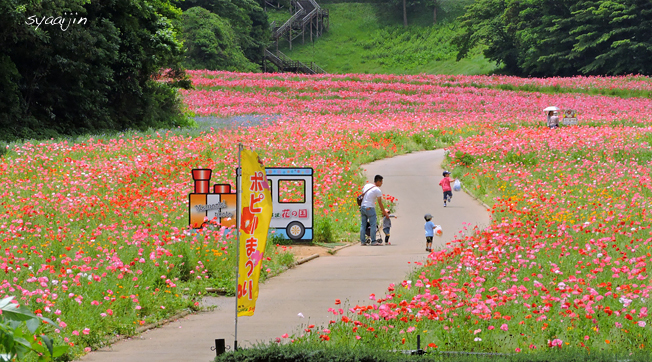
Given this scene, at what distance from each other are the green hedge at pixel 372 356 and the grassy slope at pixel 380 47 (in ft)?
200

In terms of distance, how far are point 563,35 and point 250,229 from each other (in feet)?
193

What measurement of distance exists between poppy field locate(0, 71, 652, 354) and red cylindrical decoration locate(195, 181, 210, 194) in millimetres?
638

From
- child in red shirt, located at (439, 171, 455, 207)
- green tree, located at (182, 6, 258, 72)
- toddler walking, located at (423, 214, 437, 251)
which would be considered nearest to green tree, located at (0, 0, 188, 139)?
child in red shirt, located at (439, 171, 455, 207)

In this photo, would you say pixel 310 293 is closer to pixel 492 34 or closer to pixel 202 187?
pixel 202 187

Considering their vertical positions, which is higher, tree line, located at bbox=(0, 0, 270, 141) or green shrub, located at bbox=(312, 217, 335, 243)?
tree line, located at bbox=(0, 0, 270, 141)

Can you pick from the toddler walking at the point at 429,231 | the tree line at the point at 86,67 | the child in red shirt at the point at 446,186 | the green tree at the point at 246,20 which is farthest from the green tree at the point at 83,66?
the green tree at the point at 246,20

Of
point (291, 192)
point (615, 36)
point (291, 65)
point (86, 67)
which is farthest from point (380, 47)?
point (291, 192)

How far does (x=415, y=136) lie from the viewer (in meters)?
28.8

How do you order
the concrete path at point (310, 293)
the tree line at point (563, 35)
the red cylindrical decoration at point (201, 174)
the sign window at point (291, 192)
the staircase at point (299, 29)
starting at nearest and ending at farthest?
the concrete path at point (310, 293), the red cylindrical decoration at point (201, 174), the sign window at point (291, 192), the tree line at point (563, 35), the staircase at point (299, 29)

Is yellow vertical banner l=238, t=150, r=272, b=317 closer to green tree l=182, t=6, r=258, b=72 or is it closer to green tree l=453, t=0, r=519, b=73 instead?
green tree l=182, t=6, r=258, b=72

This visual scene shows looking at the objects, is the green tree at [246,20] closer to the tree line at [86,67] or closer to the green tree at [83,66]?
the tree line at [86,67]

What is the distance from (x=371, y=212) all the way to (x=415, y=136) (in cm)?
1557

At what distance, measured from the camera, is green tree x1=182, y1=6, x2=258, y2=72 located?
58156 mm

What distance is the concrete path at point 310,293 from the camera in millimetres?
7039
